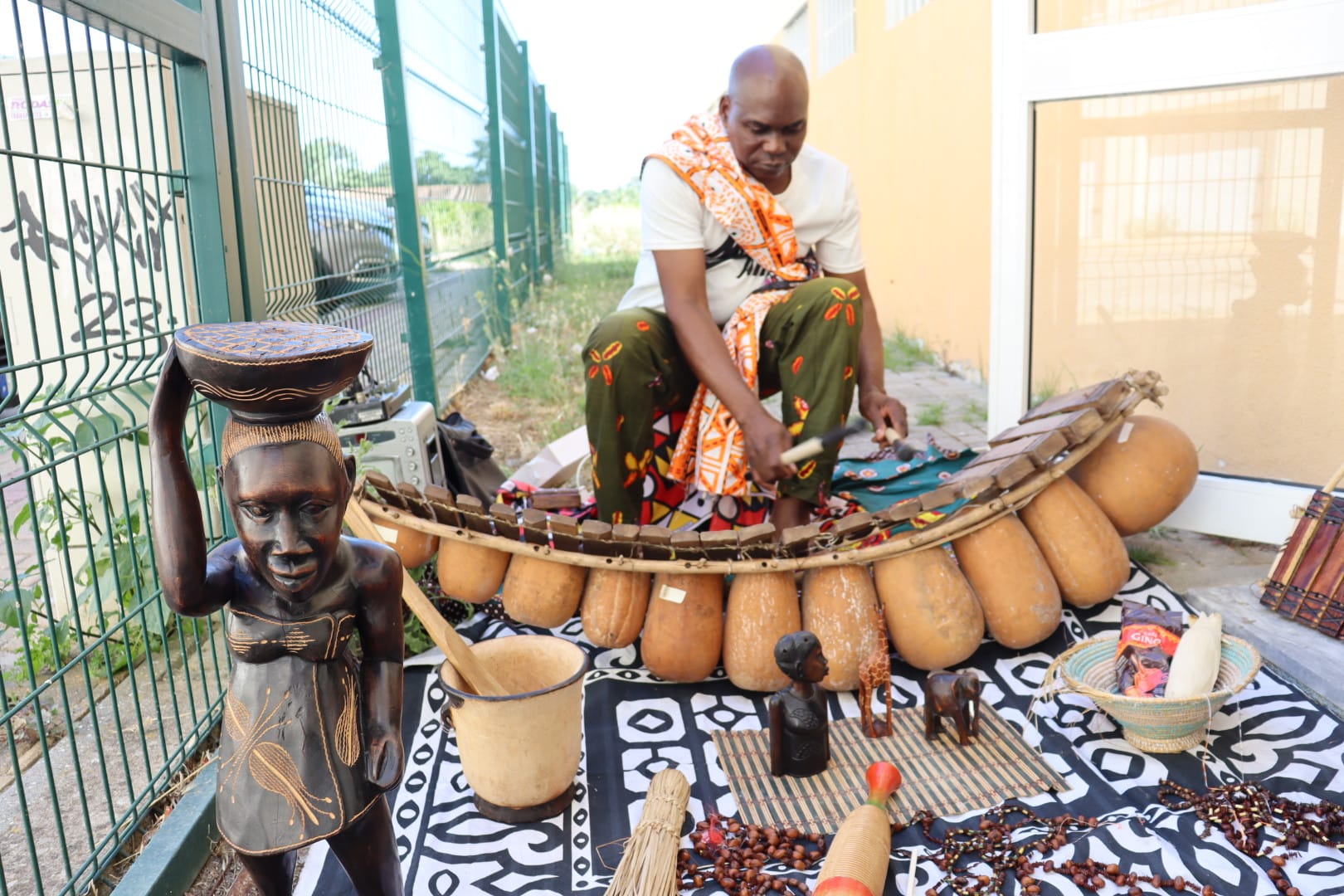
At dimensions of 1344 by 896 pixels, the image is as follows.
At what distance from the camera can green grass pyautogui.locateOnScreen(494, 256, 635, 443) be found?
6438 millimetres

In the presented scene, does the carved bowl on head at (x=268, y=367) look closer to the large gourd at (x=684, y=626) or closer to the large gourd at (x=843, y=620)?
the large gourd at (x=684, y=626)

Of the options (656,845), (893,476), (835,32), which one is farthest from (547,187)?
(656,845)

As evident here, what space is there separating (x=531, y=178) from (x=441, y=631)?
10.4m

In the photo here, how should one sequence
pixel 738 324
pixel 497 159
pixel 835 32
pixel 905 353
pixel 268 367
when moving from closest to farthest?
pixel 268 367, pixel 738 324, pixel 905 353, pixel 497 159, pixel 835 32

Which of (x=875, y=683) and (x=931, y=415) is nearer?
(x=875, y=683)

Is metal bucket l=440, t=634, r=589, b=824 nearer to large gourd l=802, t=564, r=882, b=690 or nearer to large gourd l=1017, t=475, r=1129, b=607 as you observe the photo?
large gourd l=802, t=564, r=882, b=690

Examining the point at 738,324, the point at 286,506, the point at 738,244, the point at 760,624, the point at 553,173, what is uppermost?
the point at 553,173

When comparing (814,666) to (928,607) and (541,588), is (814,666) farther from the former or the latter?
(541,588)

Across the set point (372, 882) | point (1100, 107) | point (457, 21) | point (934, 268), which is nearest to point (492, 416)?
point (457, 21)

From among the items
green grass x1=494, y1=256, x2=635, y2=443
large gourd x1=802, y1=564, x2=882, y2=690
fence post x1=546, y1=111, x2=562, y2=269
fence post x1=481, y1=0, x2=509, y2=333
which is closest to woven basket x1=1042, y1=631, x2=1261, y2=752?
large gourd x1=802, y1=564, x2=882, y2=690

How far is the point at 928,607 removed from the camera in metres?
2.52

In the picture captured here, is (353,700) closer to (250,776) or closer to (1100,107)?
(250,776)

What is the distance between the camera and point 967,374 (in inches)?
271

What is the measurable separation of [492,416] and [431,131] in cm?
176
